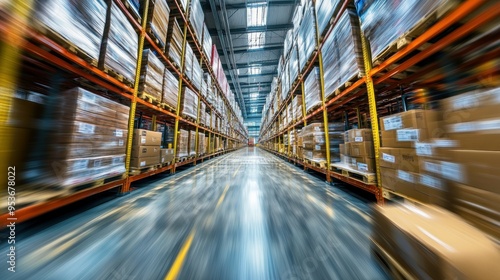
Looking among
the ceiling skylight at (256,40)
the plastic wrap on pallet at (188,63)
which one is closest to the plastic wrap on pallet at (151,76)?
the plastic wrap on pallet at (188,63)

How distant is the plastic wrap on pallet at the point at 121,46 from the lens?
2143mm

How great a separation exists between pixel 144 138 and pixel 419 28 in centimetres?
402

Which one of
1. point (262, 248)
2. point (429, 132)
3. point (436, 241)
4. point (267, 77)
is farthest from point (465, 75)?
point (267, 77)

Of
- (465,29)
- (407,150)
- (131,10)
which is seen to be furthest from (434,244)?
(131,10)

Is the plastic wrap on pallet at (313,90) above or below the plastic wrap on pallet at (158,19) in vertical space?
below

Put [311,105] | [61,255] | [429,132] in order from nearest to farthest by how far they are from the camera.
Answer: [61,255]
[429,132]
[311,105]

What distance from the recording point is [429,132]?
58.1 inches

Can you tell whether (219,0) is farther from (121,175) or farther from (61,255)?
(61,255)

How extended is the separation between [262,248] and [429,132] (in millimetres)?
1908

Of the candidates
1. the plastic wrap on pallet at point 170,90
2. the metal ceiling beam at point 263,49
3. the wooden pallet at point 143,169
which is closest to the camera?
the wooden pallet at point 143,169

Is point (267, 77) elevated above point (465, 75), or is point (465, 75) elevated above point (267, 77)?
point (267, 77)

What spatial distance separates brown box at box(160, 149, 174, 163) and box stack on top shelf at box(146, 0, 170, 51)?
7.64 ft

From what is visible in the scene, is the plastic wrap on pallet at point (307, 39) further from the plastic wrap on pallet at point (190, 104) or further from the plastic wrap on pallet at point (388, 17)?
the plastic wrap on pallet at point (190, 104)

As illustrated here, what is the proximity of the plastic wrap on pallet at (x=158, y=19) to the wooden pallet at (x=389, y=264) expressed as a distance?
4.45m
